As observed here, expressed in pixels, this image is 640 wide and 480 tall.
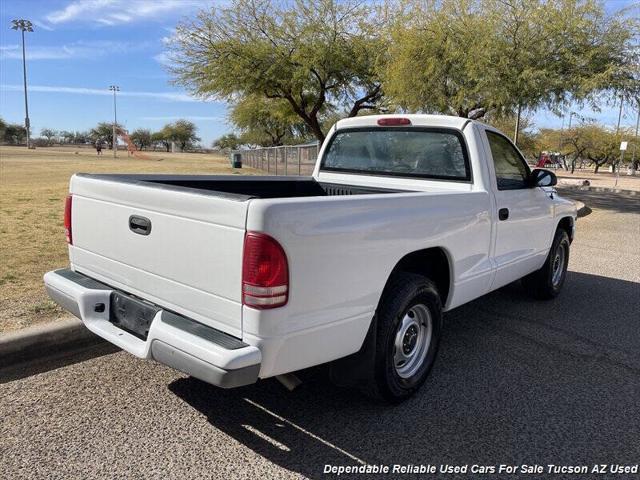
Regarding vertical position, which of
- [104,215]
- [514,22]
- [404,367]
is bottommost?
[404,367]

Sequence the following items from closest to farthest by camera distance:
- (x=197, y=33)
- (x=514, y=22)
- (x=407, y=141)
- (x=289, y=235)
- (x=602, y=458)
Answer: (x=289, y=235) → (x=602, y=458) → (x=407, y=141) → (x=514, y=22) → (x=197, y=33)

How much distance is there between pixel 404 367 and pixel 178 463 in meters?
1.52

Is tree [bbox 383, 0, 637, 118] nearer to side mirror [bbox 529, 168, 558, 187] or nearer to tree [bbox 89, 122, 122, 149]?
side mirror [bbox 529, 168, 558, 187]

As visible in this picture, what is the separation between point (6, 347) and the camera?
Result: 3684 millimetres

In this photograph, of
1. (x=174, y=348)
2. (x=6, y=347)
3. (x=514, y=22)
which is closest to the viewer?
(x=174, y=348)

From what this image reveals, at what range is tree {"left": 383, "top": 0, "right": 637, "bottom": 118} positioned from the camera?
14156 mm

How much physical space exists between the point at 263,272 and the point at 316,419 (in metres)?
1.24

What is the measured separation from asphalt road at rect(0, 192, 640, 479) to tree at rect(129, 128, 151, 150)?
135 meters

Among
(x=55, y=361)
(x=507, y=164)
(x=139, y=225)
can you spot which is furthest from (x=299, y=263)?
(x=507, y=164)

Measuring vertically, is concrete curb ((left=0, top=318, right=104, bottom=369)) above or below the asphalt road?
above

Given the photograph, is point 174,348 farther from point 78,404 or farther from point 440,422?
point 440,422

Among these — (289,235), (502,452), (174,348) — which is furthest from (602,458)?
(174,348)

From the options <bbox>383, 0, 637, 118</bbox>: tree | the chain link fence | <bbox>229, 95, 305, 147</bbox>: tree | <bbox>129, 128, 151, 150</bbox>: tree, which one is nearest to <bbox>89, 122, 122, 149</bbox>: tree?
<bbox>129, 128, 151, 150</bbox>: tree

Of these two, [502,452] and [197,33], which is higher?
[197,33]
